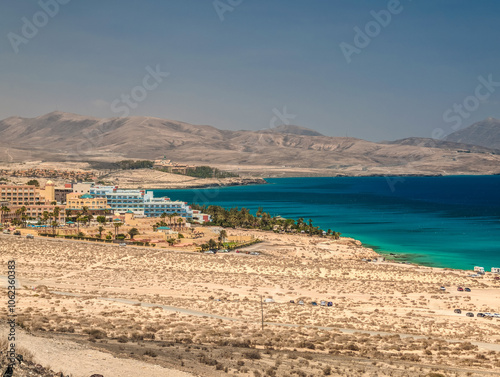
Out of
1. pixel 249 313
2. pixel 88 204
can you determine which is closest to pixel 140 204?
pixel 88 204

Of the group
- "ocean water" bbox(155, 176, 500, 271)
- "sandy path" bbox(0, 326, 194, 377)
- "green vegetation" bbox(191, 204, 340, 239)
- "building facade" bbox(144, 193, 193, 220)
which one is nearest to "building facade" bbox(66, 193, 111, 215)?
"building facade" bbox(144, 193, 193, 220)

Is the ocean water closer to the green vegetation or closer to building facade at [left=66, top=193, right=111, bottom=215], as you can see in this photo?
the green vegetation

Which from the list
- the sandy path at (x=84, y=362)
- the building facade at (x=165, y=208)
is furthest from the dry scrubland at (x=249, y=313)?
the building facade at (x=165, y=208)

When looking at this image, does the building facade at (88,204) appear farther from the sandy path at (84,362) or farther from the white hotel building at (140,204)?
the sandy path at (84,362)

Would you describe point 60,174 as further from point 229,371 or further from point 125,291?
point 229,371

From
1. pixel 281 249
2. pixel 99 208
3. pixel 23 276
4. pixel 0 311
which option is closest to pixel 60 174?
pixel 99 208

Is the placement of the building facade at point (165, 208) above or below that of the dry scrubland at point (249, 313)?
above

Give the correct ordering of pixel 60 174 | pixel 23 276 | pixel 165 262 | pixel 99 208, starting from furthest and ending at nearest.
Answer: pixel 60 174
pixel 99 208
pixel 165 262
pixel 23 276
